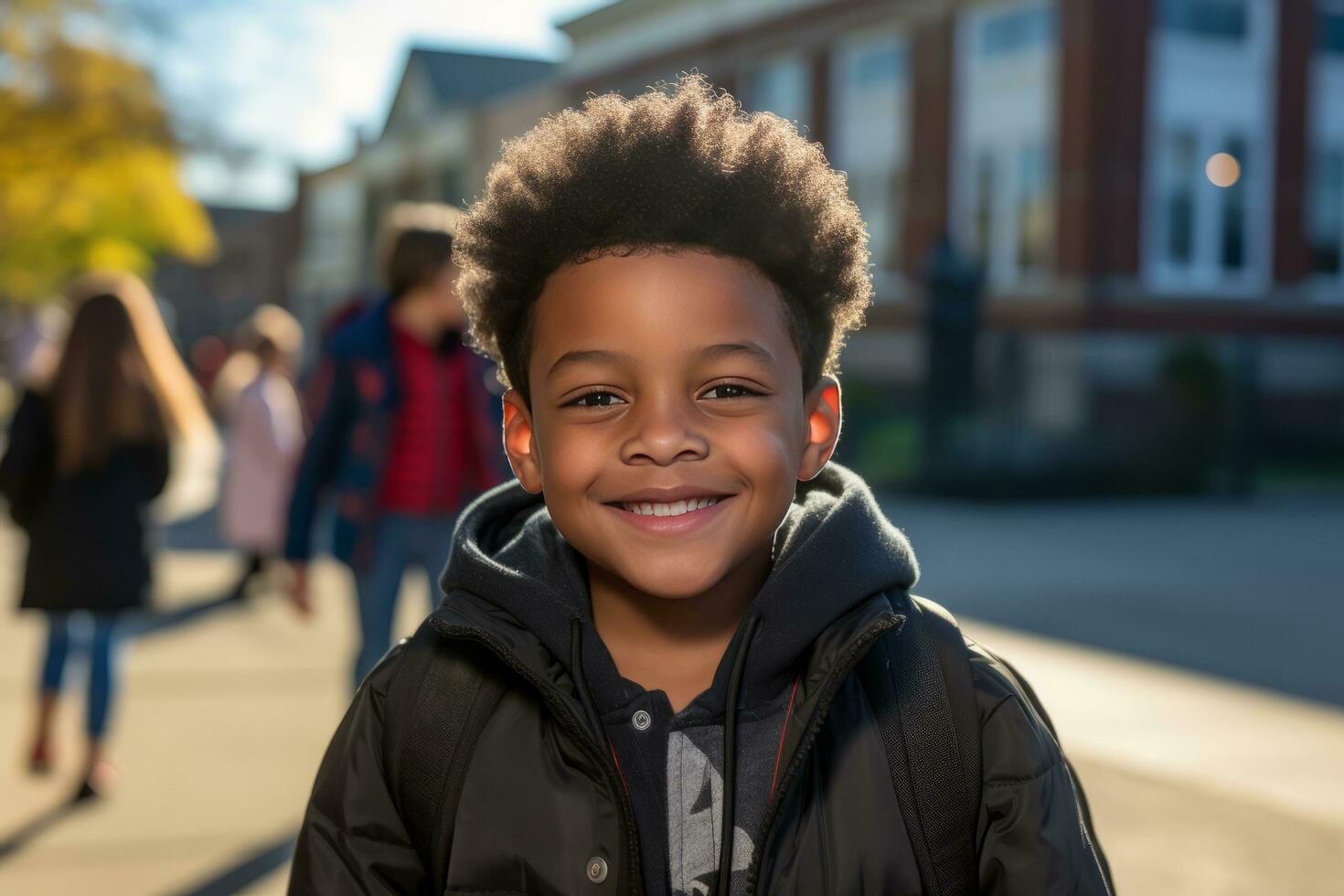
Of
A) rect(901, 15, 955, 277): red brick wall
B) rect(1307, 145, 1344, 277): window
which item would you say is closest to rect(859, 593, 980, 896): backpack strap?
rect(1307, 145, 1344, 277): window

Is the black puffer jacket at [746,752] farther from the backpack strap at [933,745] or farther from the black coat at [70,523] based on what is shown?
the black coat at [70,523]

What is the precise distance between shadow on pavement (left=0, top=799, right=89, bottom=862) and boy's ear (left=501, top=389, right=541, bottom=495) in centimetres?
323

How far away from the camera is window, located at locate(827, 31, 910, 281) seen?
27.5 meters

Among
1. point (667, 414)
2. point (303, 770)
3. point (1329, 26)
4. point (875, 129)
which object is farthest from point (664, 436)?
point (875, 129)

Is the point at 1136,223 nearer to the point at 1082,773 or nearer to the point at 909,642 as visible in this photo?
the point at 1082,773

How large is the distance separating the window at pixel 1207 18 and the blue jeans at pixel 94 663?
21.0 metres

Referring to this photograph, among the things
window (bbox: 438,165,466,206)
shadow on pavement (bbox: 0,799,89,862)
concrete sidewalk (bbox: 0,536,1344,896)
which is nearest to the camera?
concrete sidewalk (bbox: 0,536,1344,896)

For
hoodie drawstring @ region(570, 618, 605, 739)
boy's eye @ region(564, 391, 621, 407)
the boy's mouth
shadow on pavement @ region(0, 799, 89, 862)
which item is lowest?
shadow on pavement @ region(0, 799, 89, 862)

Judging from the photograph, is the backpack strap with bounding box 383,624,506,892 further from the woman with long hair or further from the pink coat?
the pink coat

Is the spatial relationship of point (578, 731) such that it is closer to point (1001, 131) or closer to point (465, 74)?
point (1001, 131)

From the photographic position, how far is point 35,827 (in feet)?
16.6

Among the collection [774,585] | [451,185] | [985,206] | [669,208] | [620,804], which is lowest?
[620,804]

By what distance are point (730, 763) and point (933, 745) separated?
0.83ft

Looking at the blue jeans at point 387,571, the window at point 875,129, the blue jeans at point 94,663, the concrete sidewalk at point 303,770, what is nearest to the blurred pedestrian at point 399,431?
the blue jeans at point 387,571
